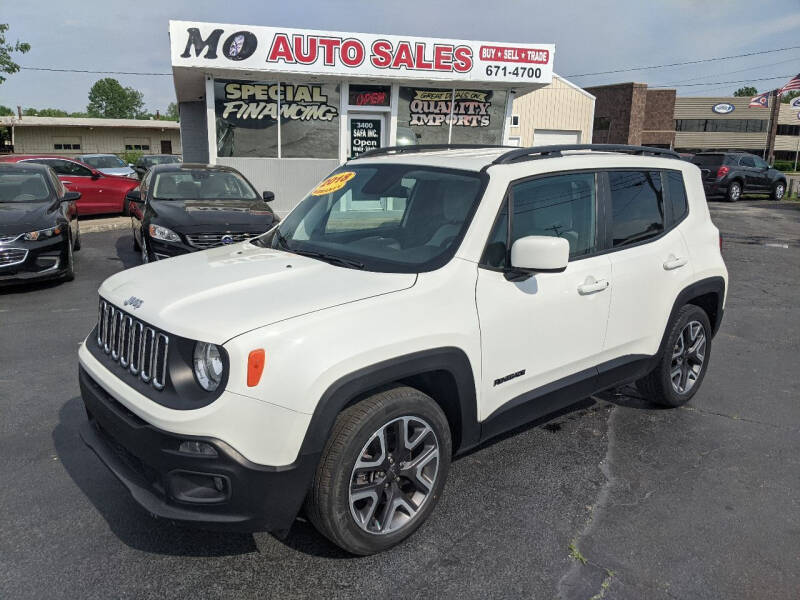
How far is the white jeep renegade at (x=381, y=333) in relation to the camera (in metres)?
2.50

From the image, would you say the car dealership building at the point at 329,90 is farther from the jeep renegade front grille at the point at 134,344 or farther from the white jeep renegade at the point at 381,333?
the jeep renegade front grille at the point at 134,344

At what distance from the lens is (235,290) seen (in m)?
2.92

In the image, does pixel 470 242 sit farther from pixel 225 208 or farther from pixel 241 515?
pixel 225 208

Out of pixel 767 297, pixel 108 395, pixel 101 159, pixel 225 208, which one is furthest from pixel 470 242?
pixel 101 159

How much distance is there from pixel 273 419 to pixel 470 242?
52.8 inches

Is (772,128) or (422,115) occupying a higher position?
(772,128)

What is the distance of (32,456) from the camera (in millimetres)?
3832

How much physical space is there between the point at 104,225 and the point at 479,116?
29.8ft

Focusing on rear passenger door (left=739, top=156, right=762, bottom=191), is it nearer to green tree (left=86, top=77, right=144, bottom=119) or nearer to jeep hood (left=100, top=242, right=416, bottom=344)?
jeep hood (left=100, top=242, right=416, bottom=344)

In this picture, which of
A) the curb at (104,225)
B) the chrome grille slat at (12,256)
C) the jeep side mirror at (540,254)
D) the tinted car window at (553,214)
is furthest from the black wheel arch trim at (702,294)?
the curb at (104,225)

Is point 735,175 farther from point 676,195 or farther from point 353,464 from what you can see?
point 353,464

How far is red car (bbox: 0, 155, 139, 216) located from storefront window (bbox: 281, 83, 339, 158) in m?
4.48

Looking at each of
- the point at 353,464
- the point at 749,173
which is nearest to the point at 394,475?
the point at 353,464

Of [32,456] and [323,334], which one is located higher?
[323,334]
